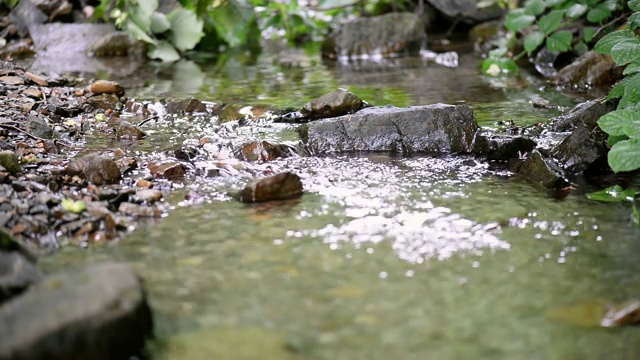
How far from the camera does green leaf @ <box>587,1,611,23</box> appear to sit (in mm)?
6160

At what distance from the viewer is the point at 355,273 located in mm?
2662

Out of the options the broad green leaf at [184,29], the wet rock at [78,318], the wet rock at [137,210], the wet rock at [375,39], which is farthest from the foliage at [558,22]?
the wet rock at [78,318]

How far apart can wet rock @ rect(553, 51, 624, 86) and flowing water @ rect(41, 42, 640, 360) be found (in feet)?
8.61

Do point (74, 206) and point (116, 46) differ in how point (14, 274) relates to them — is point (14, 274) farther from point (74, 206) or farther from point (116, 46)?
point (116, 46)

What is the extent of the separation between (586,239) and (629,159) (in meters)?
0.47

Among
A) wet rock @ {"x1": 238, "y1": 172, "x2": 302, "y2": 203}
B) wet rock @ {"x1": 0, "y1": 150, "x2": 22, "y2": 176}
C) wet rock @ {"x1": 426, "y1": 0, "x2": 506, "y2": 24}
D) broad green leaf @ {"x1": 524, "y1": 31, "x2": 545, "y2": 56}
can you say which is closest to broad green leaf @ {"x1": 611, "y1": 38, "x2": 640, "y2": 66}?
wet rock @ {"x1": 238, "y1": 172, "x2": 302, "y2": 203}

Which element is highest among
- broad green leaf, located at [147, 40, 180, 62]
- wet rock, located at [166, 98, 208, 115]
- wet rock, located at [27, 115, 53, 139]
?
wet rock, located at [27, 115, 53, 139]

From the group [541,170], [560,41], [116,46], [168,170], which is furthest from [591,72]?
[116,46]

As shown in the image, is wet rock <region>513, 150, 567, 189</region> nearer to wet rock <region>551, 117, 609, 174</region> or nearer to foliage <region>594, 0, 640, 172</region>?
wet rock <region>551, 117, 609, 174</region>

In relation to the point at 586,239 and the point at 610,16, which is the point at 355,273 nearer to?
the point at 586,239

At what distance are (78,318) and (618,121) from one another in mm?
2560

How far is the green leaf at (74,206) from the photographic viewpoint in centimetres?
312

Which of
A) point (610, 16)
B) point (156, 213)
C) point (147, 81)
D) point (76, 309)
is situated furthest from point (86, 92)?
point (610, 16)

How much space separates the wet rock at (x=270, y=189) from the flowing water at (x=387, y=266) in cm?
7
